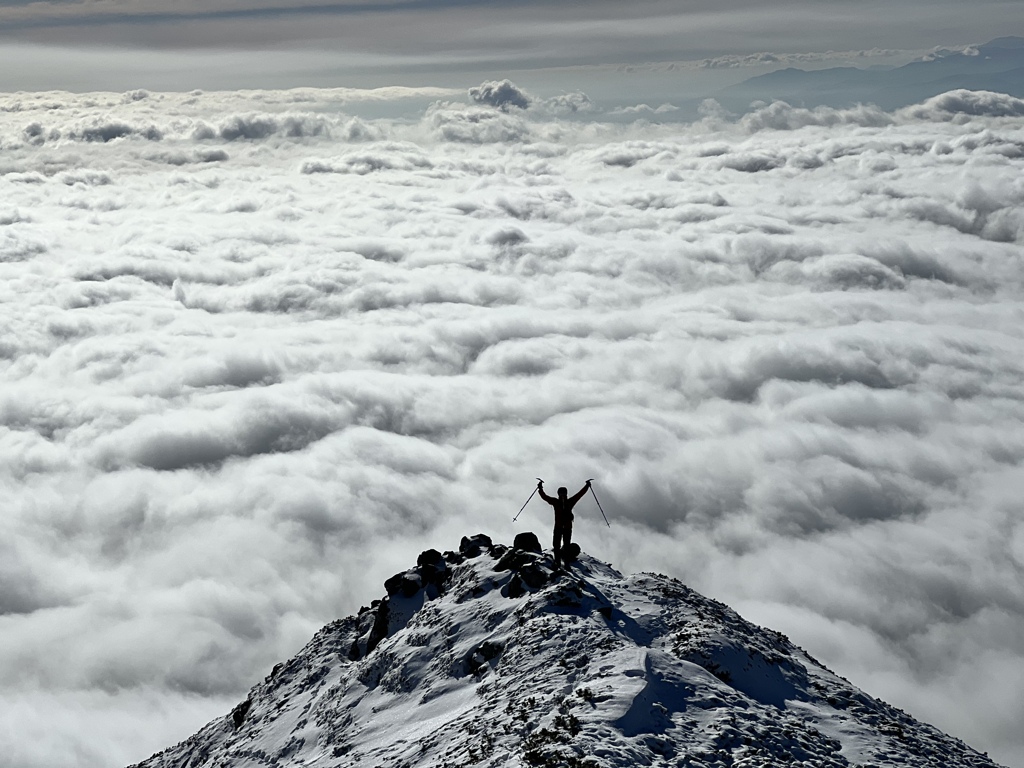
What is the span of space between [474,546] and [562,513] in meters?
14.3

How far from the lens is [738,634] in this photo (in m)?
29.8

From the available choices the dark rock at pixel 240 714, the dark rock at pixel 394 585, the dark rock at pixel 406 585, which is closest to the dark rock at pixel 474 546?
the dark rock at pixel 406 585

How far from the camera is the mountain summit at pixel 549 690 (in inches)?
781

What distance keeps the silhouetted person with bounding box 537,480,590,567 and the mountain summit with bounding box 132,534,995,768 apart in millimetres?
1353

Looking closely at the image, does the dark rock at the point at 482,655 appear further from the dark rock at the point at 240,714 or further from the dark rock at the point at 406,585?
the dark rock at the point at 240,714

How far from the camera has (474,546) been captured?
40.5 meters

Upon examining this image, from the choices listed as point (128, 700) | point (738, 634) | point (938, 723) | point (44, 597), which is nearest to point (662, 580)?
point (738, 634)

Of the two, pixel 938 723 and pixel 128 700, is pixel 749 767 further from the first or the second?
pixel 128 700

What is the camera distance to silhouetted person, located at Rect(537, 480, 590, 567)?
85.7ft

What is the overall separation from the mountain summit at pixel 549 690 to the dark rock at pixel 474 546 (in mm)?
138

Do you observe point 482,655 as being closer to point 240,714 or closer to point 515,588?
point 515,588

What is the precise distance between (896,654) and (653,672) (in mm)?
166582

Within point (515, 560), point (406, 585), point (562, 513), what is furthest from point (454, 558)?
point (562, 513)

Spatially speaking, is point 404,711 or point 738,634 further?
point 738,634
